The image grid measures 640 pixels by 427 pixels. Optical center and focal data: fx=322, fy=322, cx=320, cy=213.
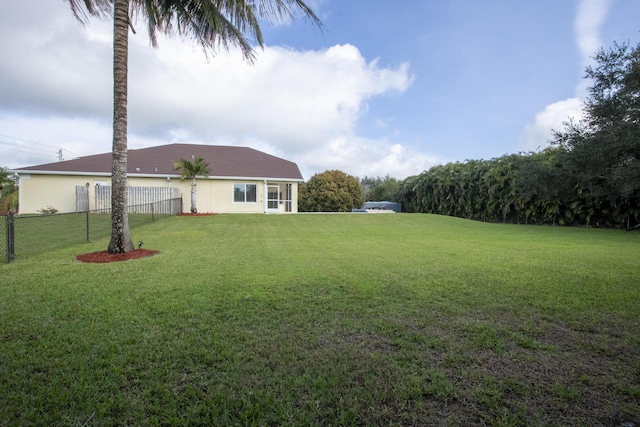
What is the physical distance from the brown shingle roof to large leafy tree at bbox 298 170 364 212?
971 cm

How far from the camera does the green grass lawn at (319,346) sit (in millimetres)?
2062

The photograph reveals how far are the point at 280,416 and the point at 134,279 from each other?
4322 mm

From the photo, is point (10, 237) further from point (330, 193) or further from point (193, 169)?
point (330, 193)

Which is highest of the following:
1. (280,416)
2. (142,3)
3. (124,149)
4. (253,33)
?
(142,3)

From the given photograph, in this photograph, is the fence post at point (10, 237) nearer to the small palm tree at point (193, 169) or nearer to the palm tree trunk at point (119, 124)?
the palm tree trunk at point (119, 124)

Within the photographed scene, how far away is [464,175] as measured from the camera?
2264 cm

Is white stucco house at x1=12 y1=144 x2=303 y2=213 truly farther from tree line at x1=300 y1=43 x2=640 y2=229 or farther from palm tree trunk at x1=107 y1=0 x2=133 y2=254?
palm tree trunk at x1=107 y1=0 x2=133 y2=254

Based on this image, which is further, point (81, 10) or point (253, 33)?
point (253, 33)

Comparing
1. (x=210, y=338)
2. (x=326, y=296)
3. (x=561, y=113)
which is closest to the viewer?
(x=210, y=338)

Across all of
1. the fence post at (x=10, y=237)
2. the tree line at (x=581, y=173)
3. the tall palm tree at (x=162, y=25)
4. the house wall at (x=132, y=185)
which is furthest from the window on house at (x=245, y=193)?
the fence post at (x=10, y=237)

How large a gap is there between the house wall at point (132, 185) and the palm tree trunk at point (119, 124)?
13.8 m

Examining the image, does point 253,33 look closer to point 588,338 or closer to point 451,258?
point 451,258

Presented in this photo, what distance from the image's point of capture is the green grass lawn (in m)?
2.06

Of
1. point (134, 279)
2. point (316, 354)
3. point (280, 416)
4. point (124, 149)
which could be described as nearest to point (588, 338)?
point (316, 354)
